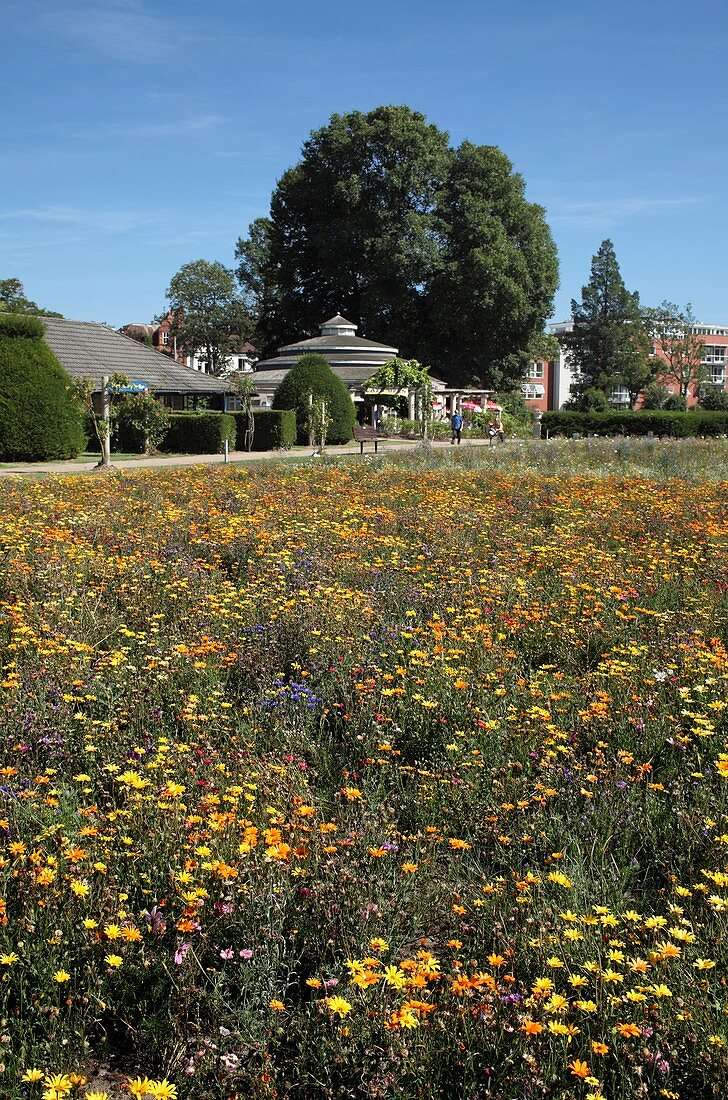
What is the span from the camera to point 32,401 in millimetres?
25141

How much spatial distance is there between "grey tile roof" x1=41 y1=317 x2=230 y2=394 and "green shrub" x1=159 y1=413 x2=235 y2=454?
12.6ft

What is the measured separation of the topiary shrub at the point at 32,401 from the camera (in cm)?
2486

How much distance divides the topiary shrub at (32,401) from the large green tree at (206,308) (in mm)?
65268

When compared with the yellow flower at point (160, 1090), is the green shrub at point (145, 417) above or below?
above

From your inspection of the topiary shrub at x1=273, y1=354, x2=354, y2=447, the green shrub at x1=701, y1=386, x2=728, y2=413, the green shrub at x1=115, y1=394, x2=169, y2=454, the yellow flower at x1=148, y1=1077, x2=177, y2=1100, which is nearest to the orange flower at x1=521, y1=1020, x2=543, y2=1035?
the yellow flower at x1=148, y1=1077, x2=177, y2=1100

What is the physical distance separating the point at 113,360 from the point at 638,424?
26.6 m

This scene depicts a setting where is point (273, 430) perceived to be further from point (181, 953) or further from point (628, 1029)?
point (628, 1029)

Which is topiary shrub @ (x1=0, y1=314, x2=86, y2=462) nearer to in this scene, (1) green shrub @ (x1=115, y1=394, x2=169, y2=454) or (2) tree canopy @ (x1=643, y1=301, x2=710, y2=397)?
(1) green shrub @ (x1=115, y1=394, x2=169, y2=454)

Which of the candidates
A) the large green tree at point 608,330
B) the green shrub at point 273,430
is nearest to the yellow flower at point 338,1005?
the green shrub at point 273,430

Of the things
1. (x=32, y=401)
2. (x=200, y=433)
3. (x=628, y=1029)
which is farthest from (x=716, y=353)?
(x=628, y=1029)

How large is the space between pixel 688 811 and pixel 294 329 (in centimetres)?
5919

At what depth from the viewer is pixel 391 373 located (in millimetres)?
45531

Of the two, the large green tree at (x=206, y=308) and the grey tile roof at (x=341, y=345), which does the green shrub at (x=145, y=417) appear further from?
the large green tree at (x=206, y=308)

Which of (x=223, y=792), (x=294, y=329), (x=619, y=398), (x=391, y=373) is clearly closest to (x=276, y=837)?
(x=223, y=792)
